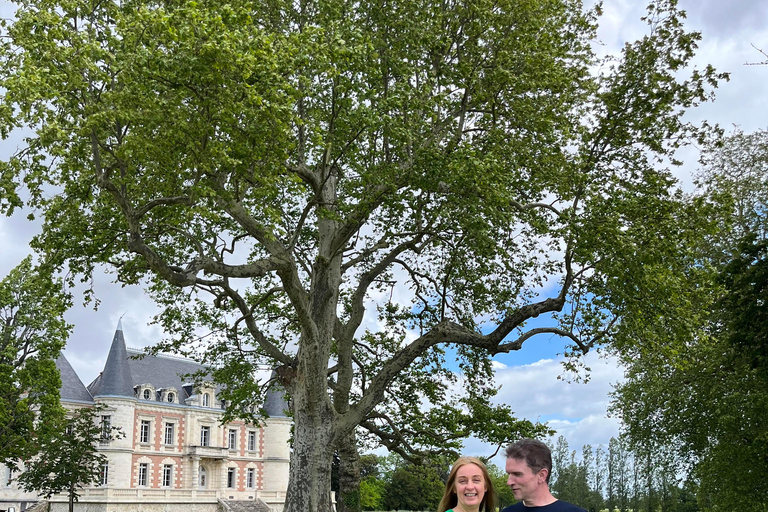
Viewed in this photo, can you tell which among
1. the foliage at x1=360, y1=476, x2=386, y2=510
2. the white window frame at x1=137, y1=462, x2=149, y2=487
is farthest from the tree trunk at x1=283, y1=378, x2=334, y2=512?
the foliage at x1=360, y1=476, x2=386, y2=510

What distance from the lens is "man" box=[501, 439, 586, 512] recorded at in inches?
167

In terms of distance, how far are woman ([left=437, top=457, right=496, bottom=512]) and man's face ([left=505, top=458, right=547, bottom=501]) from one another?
0.53 feet

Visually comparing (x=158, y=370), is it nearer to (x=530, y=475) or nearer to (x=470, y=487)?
(x=470, y=487)

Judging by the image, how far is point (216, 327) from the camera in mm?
22797

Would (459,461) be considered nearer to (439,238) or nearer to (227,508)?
(439,238)

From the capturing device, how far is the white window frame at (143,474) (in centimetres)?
5619

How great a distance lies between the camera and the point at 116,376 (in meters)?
57.0

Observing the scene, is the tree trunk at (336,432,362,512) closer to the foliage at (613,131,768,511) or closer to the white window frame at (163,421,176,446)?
the foliage at (613,131,768,511)

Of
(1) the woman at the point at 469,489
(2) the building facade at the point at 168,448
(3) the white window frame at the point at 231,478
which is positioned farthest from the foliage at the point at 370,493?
(1) the woman at the point at 469,489

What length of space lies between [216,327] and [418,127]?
980 cm

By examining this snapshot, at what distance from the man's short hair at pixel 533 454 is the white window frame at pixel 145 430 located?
58.6 m

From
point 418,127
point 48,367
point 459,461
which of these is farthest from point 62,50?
point 48,367

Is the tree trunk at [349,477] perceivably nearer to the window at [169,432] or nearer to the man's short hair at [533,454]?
the man's short hair at [533,454]

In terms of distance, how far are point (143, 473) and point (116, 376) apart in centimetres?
787
